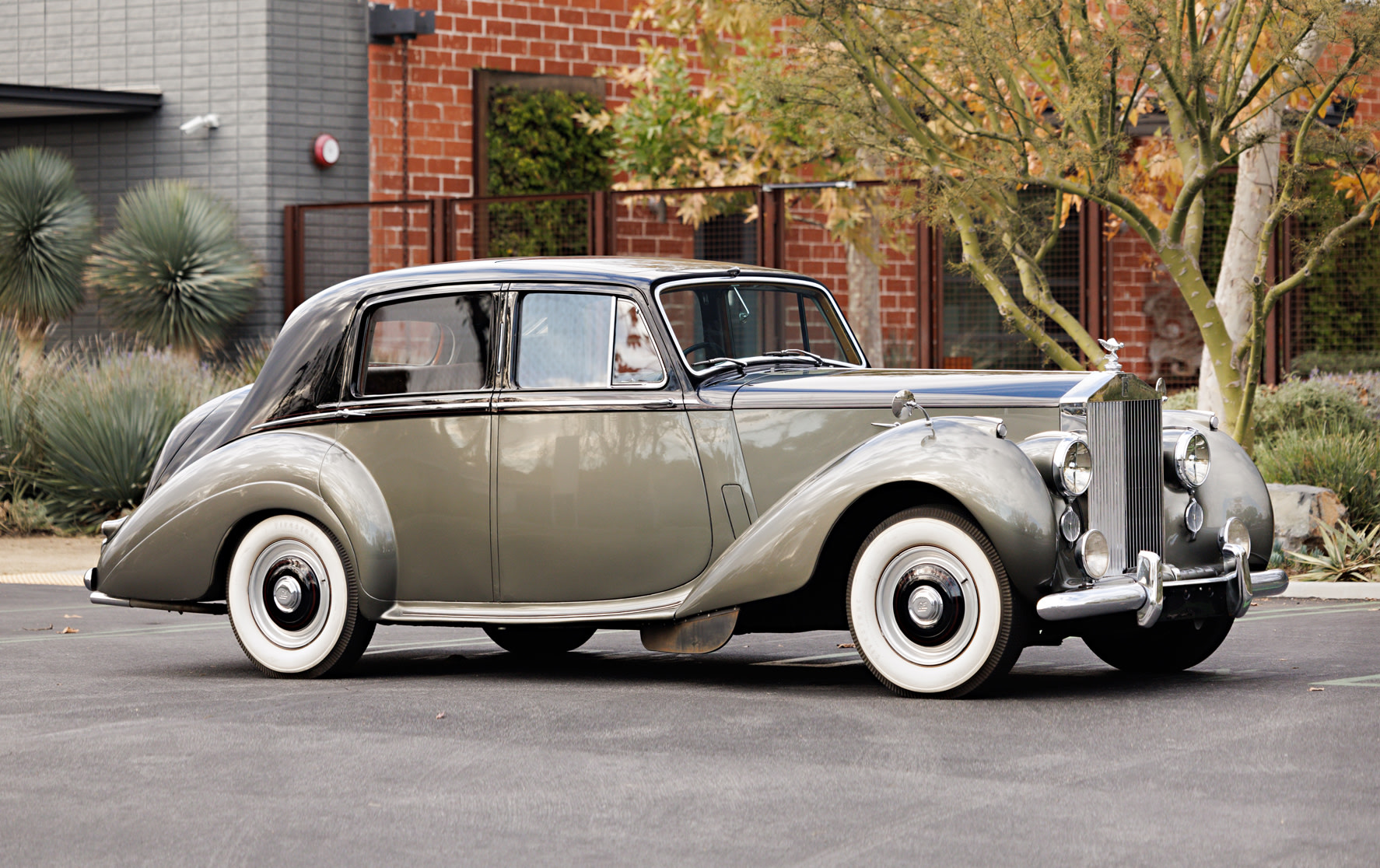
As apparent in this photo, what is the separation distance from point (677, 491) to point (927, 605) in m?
1.27

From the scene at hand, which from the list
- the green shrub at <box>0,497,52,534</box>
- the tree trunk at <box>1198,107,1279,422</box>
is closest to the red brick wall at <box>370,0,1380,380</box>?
the tree trunk at <box>1198,107,1279,422</box>

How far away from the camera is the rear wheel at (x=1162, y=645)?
780 cm

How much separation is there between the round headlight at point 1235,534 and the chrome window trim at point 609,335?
7.82 ft

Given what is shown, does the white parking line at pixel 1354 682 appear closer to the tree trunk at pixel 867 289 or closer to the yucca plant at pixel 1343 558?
the yucca plant at pixel 1343 558

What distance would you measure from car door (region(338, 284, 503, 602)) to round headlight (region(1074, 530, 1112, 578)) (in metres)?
2.57

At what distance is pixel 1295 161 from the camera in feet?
41.5

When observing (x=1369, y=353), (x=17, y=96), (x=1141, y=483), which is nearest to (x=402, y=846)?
(x=1141, y=483)

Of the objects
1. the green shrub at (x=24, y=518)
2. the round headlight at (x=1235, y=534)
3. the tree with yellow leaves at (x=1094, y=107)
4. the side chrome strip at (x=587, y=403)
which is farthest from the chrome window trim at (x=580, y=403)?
the green shrub at (x=24, y=518)

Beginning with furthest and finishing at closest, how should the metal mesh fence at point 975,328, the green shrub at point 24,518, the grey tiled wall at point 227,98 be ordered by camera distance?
the grey tiled wall at point 227,98 → the metal mesh fence at point 975,328 → the green shrub at point 24,518

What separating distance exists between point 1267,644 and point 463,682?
3889 mm

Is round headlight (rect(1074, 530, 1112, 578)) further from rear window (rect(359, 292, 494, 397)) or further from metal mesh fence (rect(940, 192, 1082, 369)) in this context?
metal mesh fence (rect(940, 192, 1082, 369))

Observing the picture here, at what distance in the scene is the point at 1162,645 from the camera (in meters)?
7.94

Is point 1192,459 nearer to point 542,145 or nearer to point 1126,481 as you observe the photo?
point 1126,481

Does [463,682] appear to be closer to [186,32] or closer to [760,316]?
[760,316]
